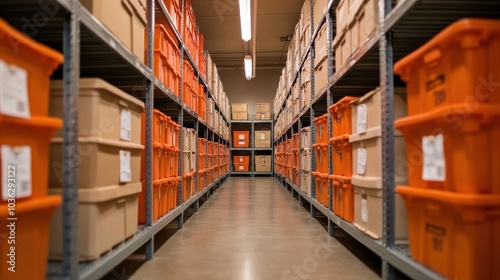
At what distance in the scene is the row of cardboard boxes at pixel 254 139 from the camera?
11719 millimetres

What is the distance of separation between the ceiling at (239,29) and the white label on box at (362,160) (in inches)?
224

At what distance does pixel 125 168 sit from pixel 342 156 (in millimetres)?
1676

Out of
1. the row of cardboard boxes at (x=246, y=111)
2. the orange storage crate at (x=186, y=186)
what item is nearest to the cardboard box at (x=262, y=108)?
the row of cardboard boxes at (x=246, y=111)

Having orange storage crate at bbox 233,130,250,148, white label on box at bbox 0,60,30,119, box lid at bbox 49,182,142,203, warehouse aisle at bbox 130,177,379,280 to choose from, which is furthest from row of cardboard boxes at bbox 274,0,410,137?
orange storage crate at bbox 233,130,250,148

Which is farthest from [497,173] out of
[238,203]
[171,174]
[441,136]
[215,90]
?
[215,90]

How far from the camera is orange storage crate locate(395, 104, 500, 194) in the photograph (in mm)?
1208

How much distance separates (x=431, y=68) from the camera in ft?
4.85

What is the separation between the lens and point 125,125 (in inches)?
78.7

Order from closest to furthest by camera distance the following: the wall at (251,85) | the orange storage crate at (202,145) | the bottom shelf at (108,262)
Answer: the bottom shelf at (108,262) → the orange storage crate at (202,145) → the wall at (251,85)

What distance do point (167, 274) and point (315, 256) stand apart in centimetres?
107

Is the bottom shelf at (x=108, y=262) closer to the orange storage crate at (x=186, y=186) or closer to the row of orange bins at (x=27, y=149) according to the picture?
the row of orange bins at (x=27, y=149)

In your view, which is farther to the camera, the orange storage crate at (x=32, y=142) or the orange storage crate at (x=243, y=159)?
the orange storage crate at (x=243, y=159)

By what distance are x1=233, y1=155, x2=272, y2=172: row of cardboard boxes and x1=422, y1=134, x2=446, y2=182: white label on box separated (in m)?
10.1

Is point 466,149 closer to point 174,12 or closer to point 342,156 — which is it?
point 342,156
